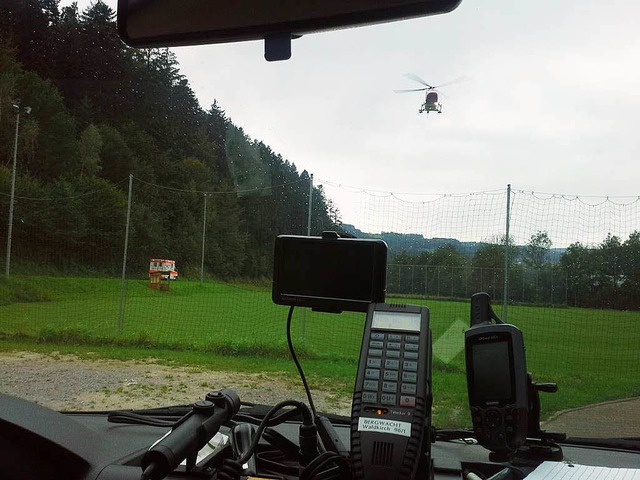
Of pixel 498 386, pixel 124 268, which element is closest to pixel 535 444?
pixel 498 386

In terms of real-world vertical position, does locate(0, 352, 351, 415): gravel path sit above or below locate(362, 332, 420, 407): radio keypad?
below

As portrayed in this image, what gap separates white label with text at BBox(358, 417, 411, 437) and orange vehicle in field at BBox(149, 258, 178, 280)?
1.01m

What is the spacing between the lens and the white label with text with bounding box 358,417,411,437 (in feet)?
3.96

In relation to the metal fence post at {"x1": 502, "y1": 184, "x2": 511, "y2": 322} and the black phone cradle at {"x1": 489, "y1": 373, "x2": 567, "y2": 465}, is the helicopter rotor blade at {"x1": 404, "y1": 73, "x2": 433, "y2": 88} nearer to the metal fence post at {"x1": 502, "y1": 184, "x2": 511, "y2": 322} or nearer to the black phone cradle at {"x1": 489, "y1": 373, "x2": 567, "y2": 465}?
the metal fence post at {"x1": 502, "y1": 184, "x2": 511, "y2": 322}

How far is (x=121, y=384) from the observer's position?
6.61 ft

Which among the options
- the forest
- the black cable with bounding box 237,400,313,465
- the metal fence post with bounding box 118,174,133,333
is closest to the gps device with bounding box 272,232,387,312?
the black cable with bounding box 237,400,313,465

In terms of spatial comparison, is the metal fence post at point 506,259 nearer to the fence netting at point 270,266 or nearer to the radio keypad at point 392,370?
the fence netting at point 270,266

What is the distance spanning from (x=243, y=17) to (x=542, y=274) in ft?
3.71

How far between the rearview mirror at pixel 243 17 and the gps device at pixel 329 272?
509 millimetres

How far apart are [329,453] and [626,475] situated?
29.7 inches

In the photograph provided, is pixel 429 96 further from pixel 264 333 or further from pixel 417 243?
pixel 264 333

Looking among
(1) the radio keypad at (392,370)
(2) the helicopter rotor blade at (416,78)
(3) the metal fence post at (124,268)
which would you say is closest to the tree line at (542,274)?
(1) the radio keypad at (392,370)

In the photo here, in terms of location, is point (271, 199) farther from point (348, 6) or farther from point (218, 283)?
point (348, 6)

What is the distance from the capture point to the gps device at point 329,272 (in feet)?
4.79
